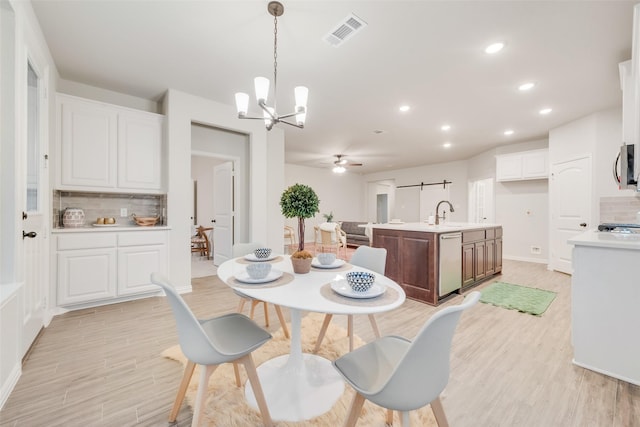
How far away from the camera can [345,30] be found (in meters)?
2.23

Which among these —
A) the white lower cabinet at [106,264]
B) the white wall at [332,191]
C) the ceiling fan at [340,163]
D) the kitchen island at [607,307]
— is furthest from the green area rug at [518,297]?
the white wall at [332,191]

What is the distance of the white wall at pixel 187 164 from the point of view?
11.3ft

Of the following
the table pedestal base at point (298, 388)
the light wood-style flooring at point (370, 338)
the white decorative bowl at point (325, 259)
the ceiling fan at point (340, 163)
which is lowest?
the light wood-style flooring at point (370, 338)

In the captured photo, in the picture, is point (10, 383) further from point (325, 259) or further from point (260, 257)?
point (325, 259)

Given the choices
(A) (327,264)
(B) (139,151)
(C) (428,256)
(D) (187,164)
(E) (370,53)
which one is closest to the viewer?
(A) (327,264)

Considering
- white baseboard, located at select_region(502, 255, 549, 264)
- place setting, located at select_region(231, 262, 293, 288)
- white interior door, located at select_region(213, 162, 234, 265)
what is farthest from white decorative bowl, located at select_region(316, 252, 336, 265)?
white baseboard, located at select_region(502, 255, 549, 264)

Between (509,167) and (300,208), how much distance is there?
20.4ft

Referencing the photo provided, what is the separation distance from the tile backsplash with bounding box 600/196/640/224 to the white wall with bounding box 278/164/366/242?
6293 millimetres

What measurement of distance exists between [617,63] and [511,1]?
187cm

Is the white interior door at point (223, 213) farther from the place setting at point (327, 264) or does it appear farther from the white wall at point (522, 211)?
the white wall at point (522, 211)

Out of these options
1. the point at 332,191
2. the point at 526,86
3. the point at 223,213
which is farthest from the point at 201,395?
the point at 332,191

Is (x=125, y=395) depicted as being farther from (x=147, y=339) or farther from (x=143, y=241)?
(x=143, y=241)

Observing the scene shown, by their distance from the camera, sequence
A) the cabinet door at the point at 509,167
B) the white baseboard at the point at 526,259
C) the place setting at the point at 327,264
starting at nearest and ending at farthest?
the place setting at the point at 327,264 < the white baseboard at the point at 526,259 < the cabinet door at the point at 509,167

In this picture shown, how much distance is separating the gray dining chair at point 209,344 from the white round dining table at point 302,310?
0.22 metres
